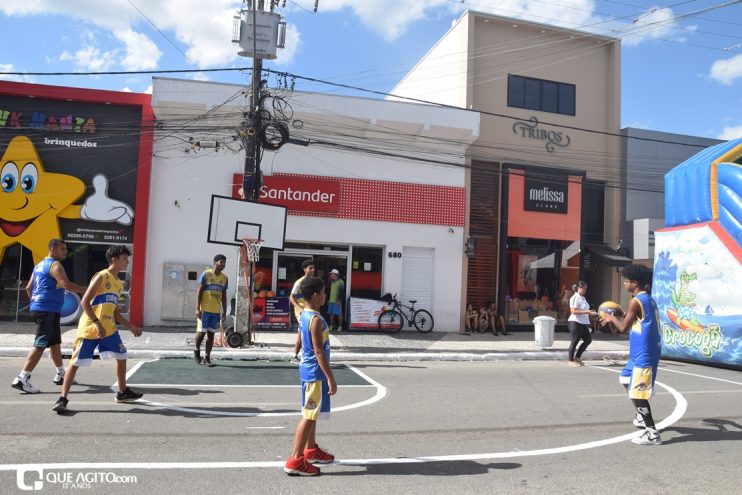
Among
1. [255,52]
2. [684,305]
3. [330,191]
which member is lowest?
[684,305]

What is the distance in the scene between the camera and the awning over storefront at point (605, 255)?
19.3 m

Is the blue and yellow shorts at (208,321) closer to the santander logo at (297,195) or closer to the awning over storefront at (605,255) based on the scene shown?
the santander logo at (297,195)

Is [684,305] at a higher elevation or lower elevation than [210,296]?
higher

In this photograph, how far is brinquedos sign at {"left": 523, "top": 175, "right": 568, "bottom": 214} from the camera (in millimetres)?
19172

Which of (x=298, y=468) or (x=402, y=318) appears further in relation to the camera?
(x=402, y=318)

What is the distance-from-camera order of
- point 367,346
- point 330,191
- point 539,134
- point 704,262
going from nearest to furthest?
point 704,262 < point 367,346 < point 330,191 < point 539,134

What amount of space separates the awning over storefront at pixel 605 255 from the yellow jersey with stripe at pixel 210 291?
1399 cm

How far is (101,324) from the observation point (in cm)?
671

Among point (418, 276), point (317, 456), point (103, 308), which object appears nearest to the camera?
point (317, 456)

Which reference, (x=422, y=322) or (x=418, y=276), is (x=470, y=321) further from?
(x=418, y=276)

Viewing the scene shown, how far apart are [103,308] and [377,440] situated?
354 cm

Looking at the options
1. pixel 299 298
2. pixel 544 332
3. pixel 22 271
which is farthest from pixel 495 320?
pixel 22 271

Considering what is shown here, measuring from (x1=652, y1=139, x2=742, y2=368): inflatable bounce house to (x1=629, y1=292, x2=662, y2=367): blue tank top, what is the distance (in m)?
7.11

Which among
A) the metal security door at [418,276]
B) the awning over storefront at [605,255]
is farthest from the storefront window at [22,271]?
the awning over storefront at [605,255]
